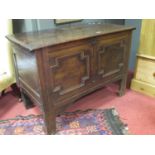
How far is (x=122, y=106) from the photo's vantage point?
1.93m

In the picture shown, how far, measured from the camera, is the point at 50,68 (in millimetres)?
1353

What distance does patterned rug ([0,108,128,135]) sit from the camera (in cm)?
160

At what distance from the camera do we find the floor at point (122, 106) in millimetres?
1677

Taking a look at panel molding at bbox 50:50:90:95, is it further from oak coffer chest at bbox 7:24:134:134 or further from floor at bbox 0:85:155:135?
floor at bbox 0:85:155:135

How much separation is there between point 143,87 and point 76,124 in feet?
3.07

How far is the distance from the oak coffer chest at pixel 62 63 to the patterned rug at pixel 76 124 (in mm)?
162

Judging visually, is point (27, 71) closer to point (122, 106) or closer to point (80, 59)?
point (80, 59)

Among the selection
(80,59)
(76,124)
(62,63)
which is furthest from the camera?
(76,124)

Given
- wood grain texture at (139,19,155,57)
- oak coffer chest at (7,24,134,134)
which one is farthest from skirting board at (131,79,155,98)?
oak coffer chest at (7,24,134,134)

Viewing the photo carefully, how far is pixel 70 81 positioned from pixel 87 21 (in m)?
0.96

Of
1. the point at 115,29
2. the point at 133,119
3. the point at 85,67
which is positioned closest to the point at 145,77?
the point at 133,119

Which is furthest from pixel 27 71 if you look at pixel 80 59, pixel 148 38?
pixel 148 38

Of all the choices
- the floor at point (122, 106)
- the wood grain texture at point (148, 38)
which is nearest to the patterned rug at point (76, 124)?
the floor at point (122, 106)

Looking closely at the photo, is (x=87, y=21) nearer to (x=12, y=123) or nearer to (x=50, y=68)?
(x=50, y=68)
